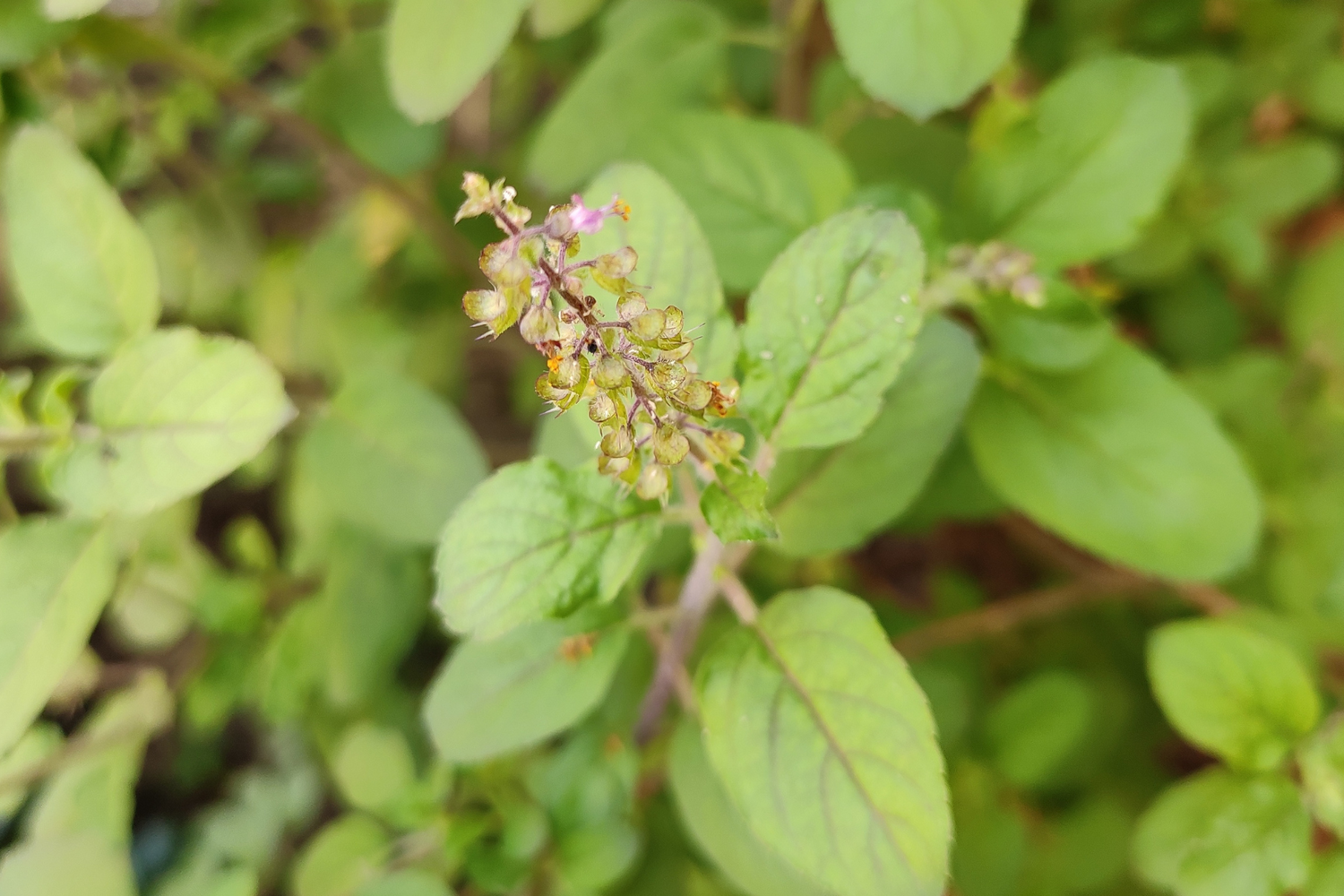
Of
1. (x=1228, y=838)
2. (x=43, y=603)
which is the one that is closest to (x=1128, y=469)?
(x=1228, y=838)

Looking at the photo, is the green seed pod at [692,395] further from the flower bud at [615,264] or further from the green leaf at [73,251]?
the green leaf at [73,251]

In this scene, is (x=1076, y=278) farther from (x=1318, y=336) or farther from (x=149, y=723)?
(x=149, y=723)

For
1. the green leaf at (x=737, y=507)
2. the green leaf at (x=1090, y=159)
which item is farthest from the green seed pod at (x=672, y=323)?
the green leaf at (x=1090, y=159)

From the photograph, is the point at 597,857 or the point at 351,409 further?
the point at 351,409

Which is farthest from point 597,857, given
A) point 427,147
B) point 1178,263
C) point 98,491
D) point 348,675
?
point 1178,263

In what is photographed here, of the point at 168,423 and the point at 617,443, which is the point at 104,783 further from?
the point at 617,443

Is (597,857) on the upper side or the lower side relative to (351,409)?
lower
